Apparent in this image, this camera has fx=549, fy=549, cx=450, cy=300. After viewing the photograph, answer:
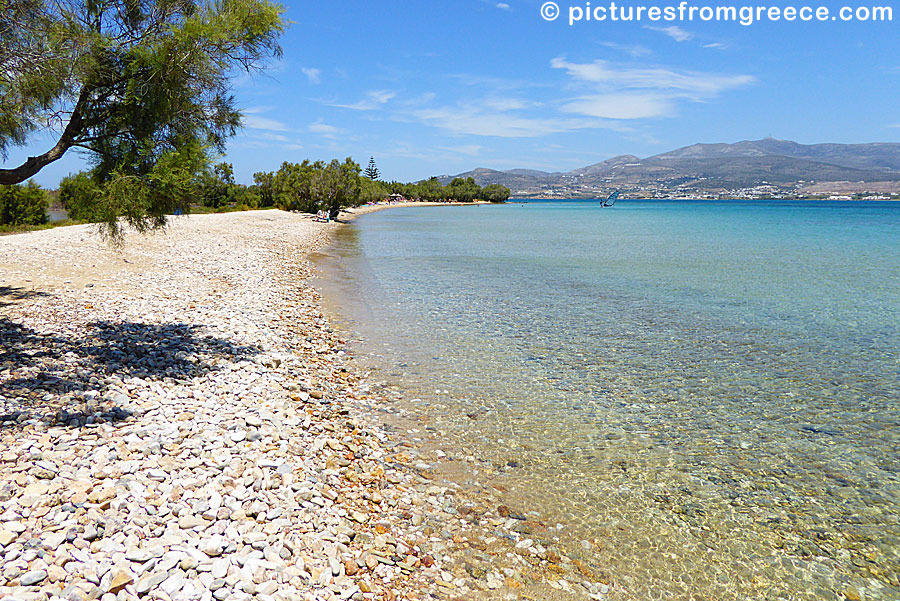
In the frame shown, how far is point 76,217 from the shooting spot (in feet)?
26.2

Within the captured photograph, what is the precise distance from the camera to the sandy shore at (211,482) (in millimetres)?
4332

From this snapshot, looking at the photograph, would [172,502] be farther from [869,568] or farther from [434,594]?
[869,568]

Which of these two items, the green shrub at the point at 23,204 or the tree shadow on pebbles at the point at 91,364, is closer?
the tree shadow on pebbles at the point at 91,364

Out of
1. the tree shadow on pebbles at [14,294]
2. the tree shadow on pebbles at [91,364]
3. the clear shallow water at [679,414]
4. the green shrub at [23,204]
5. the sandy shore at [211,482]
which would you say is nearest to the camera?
the sandy shore at [211,482]

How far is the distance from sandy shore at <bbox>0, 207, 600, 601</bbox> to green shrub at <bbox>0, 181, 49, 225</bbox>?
2457cm

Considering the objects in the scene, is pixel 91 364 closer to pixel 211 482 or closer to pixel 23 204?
pixel 211 482

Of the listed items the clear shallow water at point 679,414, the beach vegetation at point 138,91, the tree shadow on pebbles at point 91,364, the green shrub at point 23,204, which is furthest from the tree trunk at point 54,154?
the green shrub at point 23,204

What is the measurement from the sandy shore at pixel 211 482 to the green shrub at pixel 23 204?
2457cm

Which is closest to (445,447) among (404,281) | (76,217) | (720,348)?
(76,217)

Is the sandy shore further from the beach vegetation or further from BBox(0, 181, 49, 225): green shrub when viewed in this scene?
BBox(0, 181, 49, 225): green shrub

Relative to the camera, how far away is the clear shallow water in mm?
5660

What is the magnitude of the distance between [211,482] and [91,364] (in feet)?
14.6

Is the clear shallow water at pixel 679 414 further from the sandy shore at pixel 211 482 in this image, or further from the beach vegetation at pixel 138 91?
the beach vegetation at pixel 138 91

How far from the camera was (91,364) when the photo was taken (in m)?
8.55
